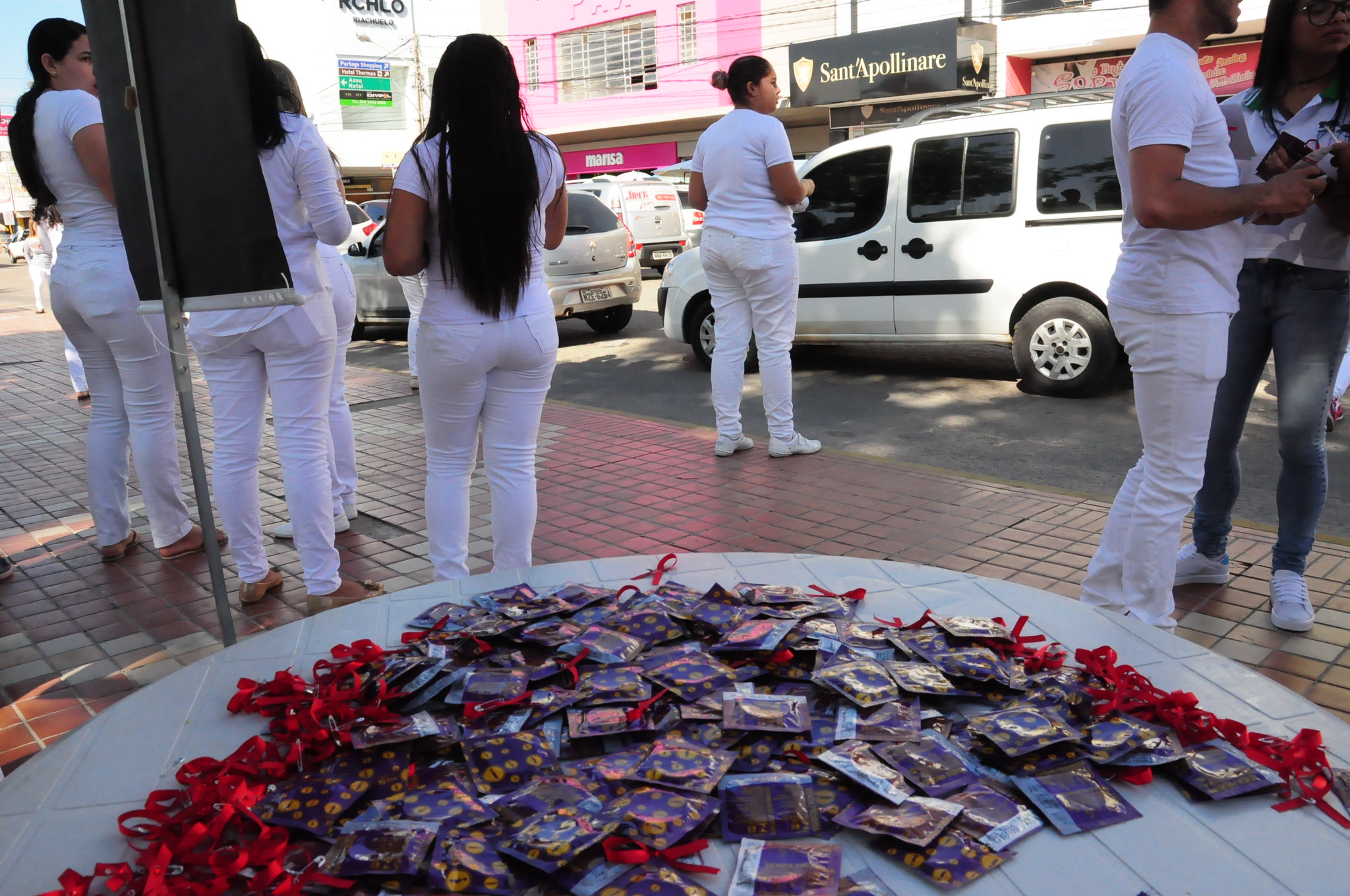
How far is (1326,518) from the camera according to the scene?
A: 4742 millimetres

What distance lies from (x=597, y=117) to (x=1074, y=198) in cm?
2506

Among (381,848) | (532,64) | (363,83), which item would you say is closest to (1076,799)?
(381,848)

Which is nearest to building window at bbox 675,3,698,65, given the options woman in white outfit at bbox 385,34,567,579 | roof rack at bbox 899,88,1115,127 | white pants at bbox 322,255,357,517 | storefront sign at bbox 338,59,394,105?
storefront sign at bbox 338,59,394,105

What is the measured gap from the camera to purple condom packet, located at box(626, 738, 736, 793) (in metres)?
1.52

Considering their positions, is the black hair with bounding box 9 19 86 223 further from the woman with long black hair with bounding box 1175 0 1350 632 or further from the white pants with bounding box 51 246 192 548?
the woman with long black hair with bounding box 1175 0 1350 632

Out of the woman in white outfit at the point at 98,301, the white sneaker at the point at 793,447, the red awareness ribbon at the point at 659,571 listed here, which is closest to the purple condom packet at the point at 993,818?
the red awareness ribbon at the point at 659,571

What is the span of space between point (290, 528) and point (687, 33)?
80.5 ft

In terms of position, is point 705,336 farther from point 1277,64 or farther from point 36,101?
point 1277,64

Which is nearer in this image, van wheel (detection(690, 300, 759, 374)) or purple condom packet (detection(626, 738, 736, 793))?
purple condom packet (detection(626, 738, 736, 793))

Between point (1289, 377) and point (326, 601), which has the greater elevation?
point (1289, 377)

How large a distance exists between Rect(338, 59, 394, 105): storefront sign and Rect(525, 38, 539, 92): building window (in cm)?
968

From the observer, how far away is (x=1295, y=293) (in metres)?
3.34

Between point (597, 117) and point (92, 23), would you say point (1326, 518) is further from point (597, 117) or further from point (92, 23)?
point (597, 117)

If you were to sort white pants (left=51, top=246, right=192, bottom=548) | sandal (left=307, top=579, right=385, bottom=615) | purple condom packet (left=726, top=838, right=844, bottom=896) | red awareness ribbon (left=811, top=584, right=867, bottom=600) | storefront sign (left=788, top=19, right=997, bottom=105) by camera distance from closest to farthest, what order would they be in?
purple condom packet (left=726, top=838, right=844, bottom=896) → red awareness ribbon (left=811, top=584, right=867, bottom=600) → sandal (left=307, top=579, right=385, bottom=615) → white pants (left=51, top=246, right=192, bottom=548) → storefront sign (left=788, top=19, right=997, bottom=105)
